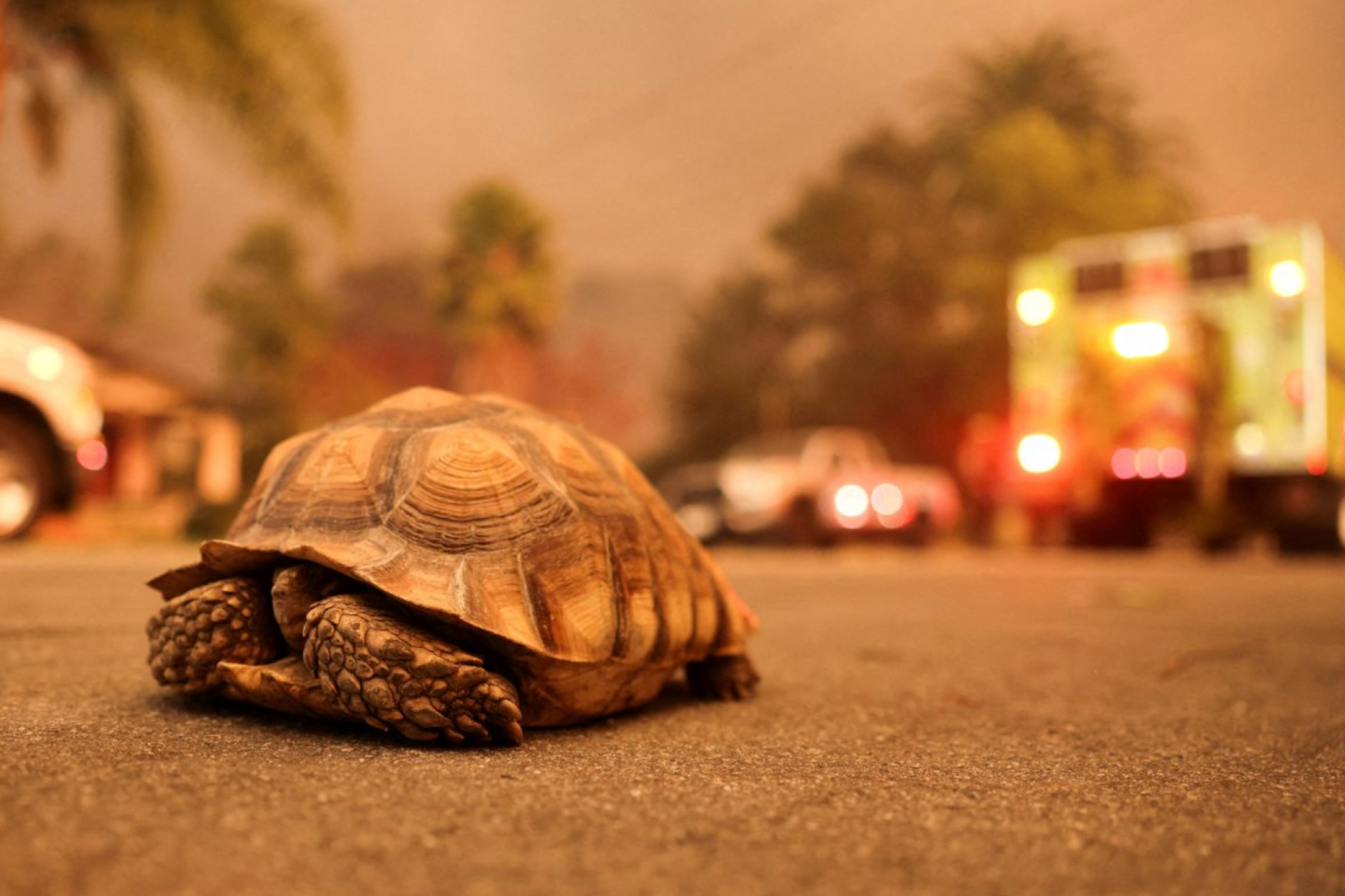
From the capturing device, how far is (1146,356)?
12.9 meters

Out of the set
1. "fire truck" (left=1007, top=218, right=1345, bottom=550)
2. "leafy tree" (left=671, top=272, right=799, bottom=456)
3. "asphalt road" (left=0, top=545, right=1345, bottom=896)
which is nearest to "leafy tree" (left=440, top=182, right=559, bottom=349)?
"leafy tree" (left=671, top=272, right=799, bottom=456)

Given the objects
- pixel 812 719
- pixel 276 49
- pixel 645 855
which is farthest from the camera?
pixel 276 49

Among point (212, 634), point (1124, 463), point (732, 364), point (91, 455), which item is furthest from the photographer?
point (732, 364)

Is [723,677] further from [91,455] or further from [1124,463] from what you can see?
[1124,463]

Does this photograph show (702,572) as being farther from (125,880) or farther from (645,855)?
(125,880)

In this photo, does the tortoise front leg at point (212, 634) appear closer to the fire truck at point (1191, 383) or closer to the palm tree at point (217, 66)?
the fire truck at point (1191, 383)

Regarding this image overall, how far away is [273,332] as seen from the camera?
42.1 metres

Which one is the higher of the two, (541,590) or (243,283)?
(243,283)

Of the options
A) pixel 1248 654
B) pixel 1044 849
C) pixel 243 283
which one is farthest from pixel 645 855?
pixel 243 283

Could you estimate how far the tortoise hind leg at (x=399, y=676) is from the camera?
242 centimetres

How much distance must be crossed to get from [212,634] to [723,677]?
1538 millimetres

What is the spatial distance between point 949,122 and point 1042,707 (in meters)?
47.6

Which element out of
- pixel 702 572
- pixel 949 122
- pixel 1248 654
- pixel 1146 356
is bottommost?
pixel 1248 654

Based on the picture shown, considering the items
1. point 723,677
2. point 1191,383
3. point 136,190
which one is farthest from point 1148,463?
point 136,190
